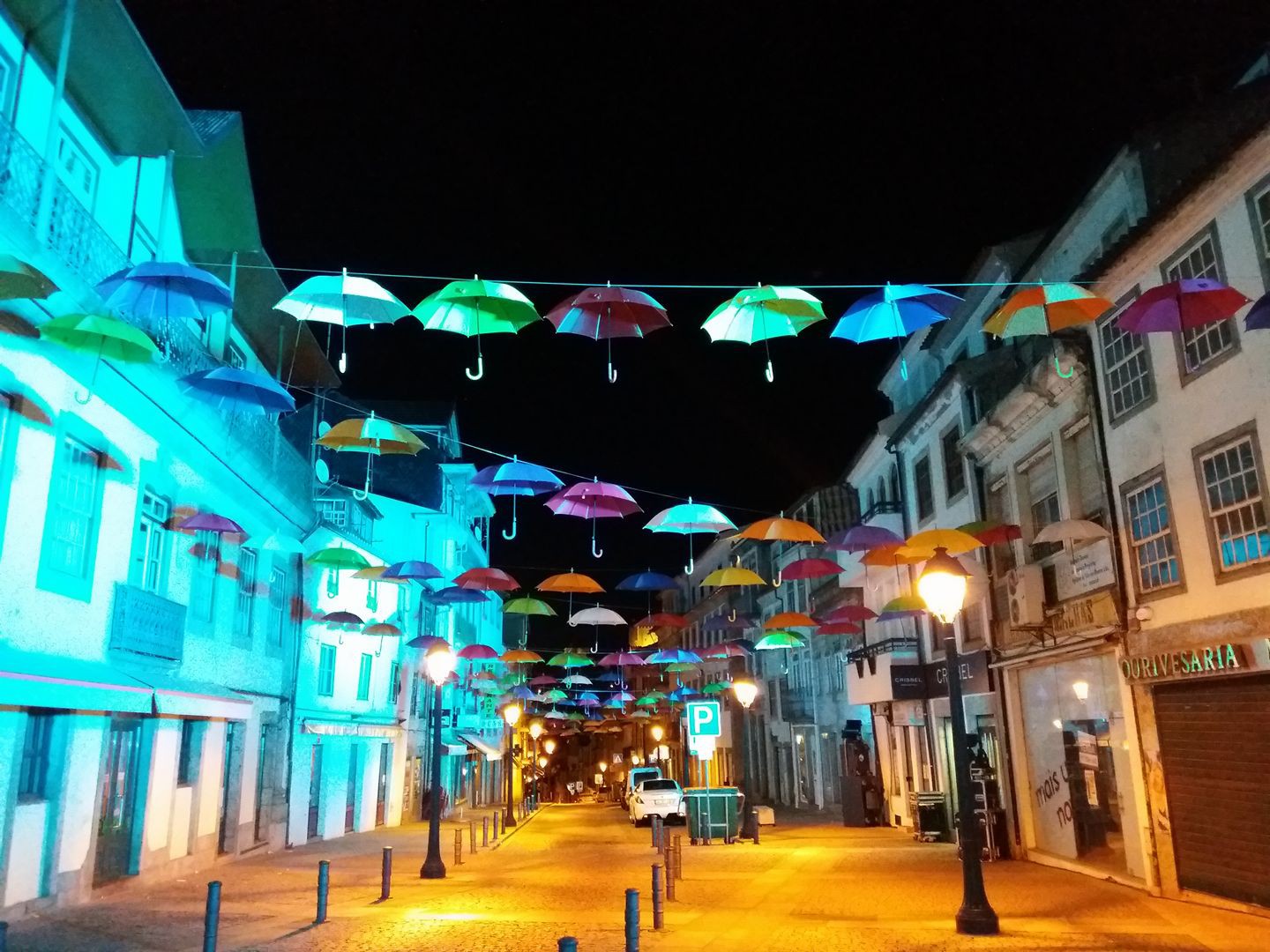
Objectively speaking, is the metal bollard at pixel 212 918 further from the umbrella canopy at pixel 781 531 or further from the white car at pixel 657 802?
the white car at pixel 657 802

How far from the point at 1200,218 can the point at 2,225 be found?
48.5 ft

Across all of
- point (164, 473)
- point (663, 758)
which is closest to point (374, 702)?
point (164, 473)

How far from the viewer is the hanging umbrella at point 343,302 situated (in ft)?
35.8

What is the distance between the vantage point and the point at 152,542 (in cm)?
1647

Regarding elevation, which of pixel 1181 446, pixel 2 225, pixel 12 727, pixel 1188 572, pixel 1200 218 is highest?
pixel 1200 218

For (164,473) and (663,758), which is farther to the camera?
(663,758)

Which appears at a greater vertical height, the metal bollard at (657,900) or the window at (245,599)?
the window at (245,599)

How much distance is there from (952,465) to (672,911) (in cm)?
1379

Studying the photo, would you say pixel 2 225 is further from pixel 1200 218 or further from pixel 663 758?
Result: pixel 663 758

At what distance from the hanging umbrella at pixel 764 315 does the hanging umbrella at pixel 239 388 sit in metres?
5.63

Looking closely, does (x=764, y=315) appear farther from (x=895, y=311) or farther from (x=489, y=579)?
(x=489, y=579)

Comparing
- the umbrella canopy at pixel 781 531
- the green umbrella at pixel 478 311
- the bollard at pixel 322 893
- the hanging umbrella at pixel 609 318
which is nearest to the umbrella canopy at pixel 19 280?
the green umbrella at pixel 478 311

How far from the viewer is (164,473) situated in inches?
650

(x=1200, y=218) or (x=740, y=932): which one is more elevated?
(x=1200, y=218)
